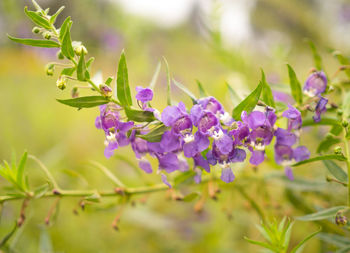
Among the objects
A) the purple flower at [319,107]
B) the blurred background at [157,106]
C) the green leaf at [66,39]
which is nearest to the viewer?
the green leaf at [66,39]

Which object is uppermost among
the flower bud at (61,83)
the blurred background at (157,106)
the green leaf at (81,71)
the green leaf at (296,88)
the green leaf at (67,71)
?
the green leaf at (296,88)

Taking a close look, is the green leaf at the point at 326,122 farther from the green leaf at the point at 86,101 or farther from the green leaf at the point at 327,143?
the green leaf at the point at 86,101

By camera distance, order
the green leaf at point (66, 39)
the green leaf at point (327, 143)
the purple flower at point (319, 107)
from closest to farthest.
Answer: the green leaf at point (66, 39) → the purple flower at point (319, 107) → the green leaf at point (327, 143)

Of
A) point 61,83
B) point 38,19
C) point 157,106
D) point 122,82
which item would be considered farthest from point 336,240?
point 157,106

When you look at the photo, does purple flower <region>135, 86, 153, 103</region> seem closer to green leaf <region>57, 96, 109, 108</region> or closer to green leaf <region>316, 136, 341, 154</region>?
green leaf <region>57, 96, 109, 108</region>

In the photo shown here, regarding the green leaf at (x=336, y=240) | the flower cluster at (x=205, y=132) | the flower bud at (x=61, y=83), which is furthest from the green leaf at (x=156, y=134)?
the green leaf at (x=336, y=240)

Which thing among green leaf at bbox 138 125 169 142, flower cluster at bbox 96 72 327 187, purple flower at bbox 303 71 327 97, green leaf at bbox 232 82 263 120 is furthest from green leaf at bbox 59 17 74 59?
purple flower at bbox 303 71 327 97

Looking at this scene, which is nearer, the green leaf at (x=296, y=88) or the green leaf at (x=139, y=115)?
the green leaf at (x=139, y=115)

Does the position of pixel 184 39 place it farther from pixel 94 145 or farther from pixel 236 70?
pixel 236 70
